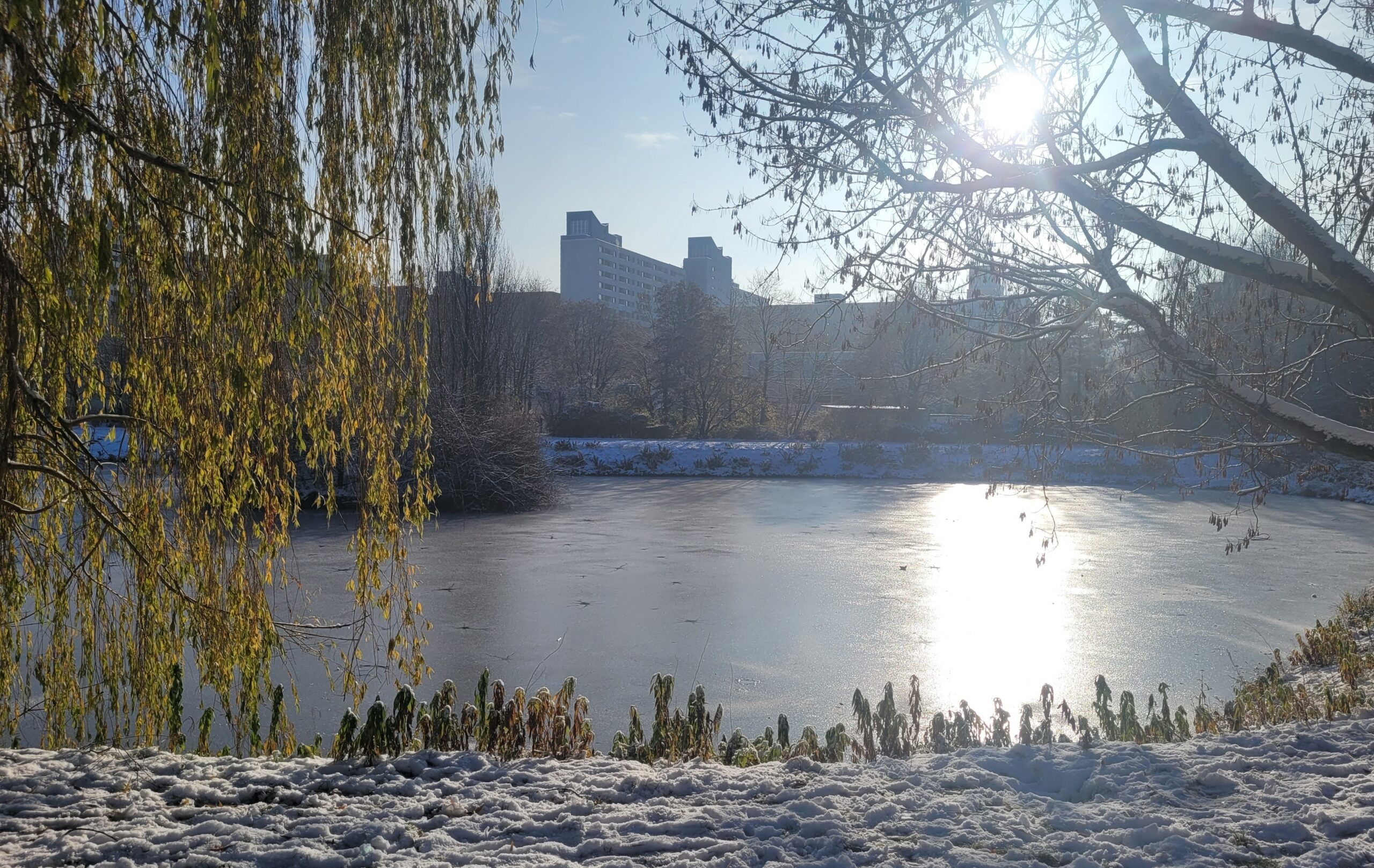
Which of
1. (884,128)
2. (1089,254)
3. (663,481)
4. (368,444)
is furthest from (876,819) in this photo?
(663,481)

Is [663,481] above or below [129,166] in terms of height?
below

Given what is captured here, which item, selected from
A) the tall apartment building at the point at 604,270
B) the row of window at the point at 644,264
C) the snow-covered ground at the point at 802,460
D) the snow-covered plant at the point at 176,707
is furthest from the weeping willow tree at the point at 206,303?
the row of window at the point at 644,264

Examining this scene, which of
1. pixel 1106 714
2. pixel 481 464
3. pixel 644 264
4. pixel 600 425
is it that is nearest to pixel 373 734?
pixel 1106 714

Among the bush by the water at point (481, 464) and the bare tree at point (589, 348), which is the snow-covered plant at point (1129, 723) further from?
the bare tree at point (589, 348)

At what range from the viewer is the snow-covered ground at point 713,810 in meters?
2.48

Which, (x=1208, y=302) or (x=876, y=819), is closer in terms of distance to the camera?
(x=876, y=819)

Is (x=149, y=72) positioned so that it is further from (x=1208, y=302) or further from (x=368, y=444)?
(x=1208, y=302)

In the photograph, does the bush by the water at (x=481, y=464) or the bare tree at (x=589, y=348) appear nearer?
the bush by the water at (x=481, y=464)

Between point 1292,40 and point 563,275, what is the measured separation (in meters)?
70.4

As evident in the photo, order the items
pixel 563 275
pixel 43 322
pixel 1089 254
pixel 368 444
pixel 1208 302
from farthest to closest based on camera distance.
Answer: pixel 563 275 → pixel 1208 302 → pixel 1089 254 → pixel 368 444 → pixel 43 322

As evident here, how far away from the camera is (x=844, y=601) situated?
796 cm

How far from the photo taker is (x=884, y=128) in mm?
4148

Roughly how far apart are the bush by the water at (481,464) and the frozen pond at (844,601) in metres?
0.73

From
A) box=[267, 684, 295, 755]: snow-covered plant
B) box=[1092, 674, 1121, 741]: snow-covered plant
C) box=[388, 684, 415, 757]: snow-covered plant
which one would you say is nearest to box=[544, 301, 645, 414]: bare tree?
box=[267, 684, 295, 755]: snow-covered plant
